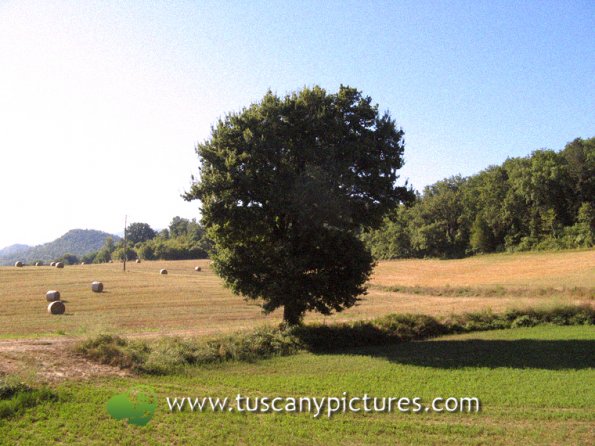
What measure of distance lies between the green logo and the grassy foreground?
0.24m

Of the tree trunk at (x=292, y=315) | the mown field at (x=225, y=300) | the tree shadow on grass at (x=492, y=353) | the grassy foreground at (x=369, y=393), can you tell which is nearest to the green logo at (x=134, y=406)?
the grassy foreground at (x=369, y=393)

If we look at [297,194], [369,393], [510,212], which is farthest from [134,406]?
[510,212]

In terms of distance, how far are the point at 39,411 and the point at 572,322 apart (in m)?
30.5

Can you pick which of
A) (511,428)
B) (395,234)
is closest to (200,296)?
(511,428)

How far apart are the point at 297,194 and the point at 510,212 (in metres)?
92.0

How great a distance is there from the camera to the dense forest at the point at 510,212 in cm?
9225

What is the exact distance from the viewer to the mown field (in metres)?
28.5

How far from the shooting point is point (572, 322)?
30.0 m

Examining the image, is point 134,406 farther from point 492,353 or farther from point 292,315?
point 492,353

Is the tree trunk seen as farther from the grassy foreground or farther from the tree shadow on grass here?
the grassy foreground

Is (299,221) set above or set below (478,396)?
above

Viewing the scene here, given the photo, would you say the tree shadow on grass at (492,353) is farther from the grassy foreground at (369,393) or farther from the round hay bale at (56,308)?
the round hay bale at (56,308)

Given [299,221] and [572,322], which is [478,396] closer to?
[299,221]

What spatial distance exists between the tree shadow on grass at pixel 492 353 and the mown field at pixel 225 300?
773 cm
